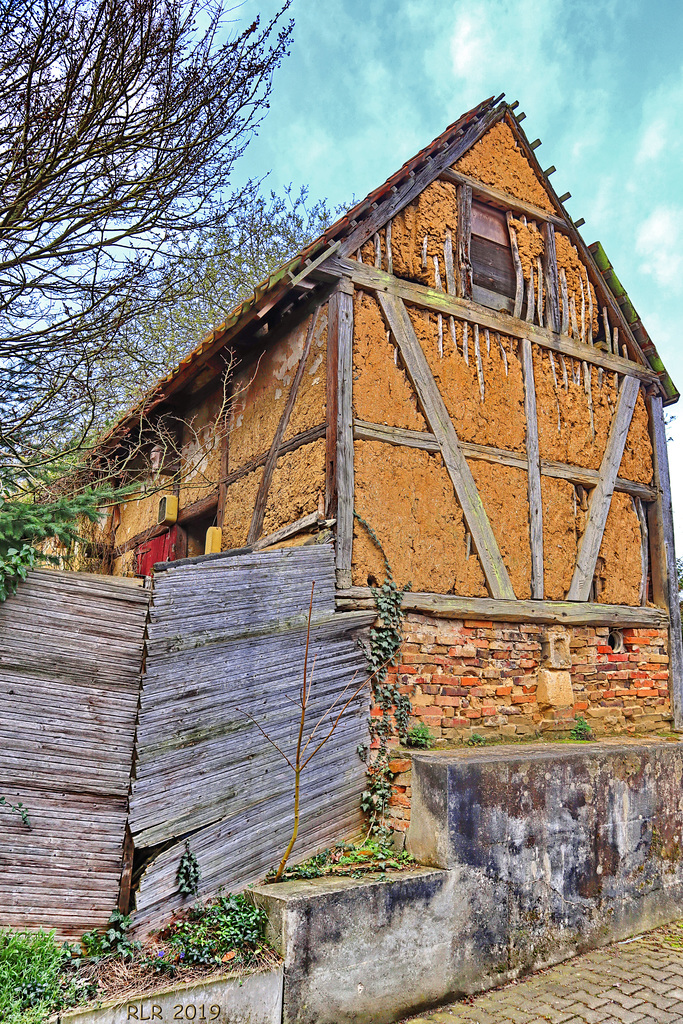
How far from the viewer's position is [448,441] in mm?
6398

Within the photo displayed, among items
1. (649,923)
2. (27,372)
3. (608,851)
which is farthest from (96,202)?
(649,923)

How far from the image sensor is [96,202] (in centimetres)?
476

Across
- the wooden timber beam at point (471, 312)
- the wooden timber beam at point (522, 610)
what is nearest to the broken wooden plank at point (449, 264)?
the wooden timber beam at point (471, 312)

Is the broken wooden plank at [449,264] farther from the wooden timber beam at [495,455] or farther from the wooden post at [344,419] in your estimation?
the wooden timber beam at [495,455]

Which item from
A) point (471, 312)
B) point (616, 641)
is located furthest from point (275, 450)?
point (616, 641)

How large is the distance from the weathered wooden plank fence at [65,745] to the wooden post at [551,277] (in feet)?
18.0

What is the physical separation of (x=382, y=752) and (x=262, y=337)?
12.6 feet

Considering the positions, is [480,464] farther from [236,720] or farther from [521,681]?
[236,720]

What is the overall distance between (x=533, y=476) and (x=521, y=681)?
6.32 ft

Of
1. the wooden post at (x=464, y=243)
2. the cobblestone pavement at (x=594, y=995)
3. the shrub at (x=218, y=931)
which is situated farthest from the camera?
the wooden post at (x=464, y=243)

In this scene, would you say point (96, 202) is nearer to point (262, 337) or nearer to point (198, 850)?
point (262, 337)

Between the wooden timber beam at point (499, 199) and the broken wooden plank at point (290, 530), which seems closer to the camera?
the broken wooden plank at point (290, 530)

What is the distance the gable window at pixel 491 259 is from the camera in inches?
284

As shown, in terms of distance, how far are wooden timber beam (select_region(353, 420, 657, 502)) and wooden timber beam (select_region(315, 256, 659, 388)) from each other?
1.22 m
